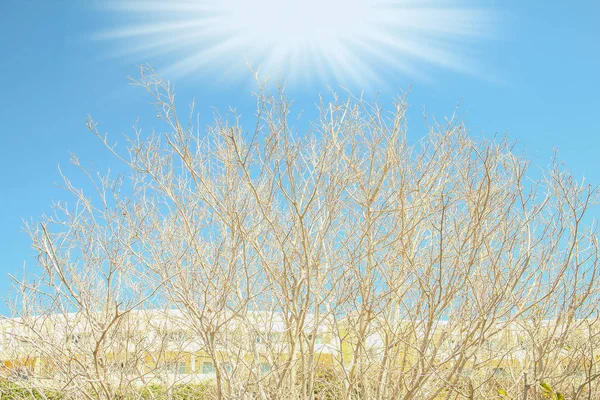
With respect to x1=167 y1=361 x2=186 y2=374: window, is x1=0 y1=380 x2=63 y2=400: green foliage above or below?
below

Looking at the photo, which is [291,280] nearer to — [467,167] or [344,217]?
[344,217]

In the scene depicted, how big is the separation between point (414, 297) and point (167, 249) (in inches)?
108

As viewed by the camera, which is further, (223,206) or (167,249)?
(167,249)

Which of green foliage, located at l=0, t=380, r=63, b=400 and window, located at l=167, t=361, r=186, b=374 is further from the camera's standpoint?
green foliage, located at l=0, t=380, r=63, b=400

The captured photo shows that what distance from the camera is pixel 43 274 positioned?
5352 mm

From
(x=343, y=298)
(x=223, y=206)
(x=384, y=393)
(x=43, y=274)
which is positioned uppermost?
(x=223, y=206)

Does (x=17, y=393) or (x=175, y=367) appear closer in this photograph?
(x=175, y=367)

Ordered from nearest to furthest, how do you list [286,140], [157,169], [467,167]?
[286,140] < [157,169] < [467,167]

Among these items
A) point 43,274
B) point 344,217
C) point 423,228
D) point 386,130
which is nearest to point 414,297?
point 423,228

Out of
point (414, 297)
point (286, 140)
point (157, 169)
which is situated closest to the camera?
point (286, 140)

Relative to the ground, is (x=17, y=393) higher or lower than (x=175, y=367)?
lower

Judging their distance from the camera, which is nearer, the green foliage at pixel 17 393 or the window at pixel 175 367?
the window at pixel 175 367

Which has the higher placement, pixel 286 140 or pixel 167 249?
pixel 286 140

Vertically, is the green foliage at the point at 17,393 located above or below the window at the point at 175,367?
below
